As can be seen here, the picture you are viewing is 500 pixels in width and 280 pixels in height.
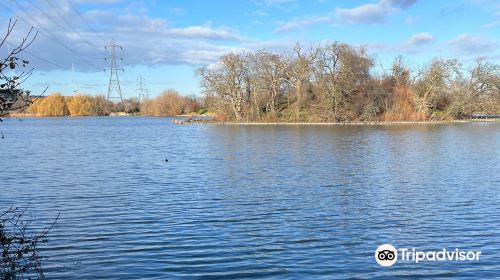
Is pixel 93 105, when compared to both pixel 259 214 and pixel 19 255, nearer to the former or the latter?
pixel 259 214

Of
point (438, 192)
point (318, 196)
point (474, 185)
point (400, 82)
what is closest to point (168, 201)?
point (318, 196)

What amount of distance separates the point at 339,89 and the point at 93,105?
97.7 metres

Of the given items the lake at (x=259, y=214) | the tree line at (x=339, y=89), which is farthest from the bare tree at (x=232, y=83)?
the lake at (x=259, y=214)

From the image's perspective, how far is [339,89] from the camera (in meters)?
76.8

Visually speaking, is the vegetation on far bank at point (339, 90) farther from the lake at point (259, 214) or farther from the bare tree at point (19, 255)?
the bare tree at point (19, 255)

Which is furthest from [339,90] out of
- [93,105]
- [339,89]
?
[93,105]

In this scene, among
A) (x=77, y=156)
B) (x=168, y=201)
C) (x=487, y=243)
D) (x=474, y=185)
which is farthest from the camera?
(x=77, y=156)

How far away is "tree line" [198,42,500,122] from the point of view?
78062 mm

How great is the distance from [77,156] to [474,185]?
970 inches

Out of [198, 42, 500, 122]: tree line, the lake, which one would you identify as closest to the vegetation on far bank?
[198, 42, 500, 122]: tree line

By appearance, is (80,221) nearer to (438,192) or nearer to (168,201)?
(168,201)

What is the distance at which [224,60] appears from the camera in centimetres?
8306

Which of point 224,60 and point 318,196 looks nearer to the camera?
point 318,196

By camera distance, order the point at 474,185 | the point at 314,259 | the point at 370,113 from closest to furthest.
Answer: the point at 314,259 → the point at 474,185 → the point at 370,113
